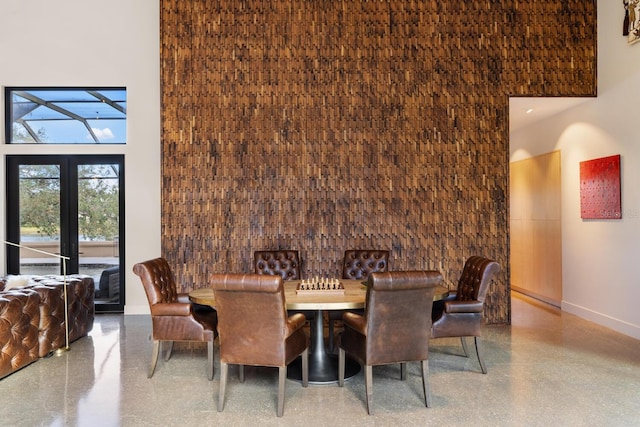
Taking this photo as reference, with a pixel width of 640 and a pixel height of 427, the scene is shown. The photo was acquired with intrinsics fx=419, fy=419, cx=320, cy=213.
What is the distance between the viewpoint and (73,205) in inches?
222

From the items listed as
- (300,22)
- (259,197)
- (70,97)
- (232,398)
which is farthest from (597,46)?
(70,97)

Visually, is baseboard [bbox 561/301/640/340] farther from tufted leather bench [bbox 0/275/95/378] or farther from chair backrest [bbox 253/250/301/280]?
tufted leather bench [bbox 0/275/95/378]

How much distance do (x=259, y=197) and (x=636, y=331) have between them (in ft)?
14.5

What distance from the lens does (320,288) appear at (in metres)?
3.49

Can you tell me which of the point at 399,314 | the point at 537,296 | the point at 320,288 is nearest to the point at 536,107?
the point at 537,296

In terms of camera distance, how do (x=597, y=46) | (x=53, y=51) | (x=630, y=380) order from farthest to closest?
1. (x=53, y=51)
2. (x=597, y=46)
3. (x=630, y=380)

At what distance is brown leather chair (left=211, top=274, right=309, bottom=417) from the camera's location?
8.46 ft

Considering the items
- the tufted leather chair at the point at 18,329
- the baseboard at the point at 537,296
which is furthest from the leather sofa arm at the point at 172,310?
the baseboard at the point at 537,296

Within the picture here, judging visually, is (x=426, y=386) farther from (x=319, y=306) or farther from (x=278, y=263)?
(x=278, y=263)

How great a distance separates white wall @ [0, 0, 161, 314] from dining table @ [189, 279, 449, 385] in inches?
91.8

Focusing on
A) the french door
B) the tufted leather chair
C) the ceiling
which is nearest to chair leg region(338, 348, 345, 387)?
the tufted leather chair

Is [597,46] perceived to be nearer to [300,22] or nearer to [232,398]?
[300,22]

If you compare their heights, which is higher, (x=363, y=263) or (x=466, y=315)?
(x=363, y=263)

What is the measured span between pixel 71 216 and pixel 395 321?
4.85 meters
